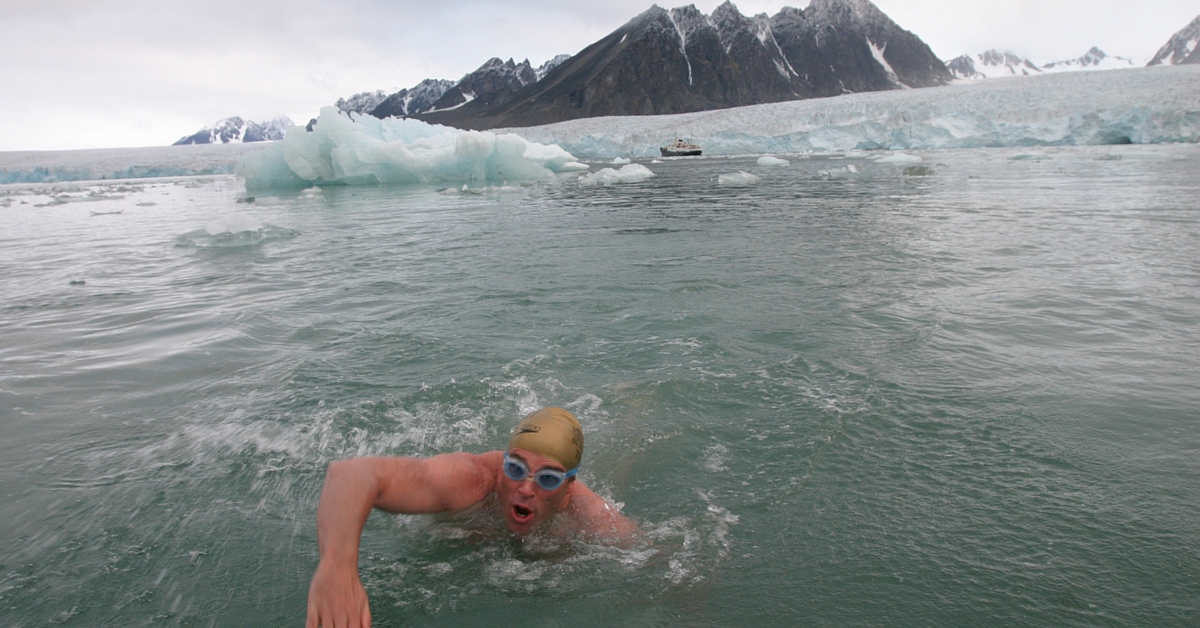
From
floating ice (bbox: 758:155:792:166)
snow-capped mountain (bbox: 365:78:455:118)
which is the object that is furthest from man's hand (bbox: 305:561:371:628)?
snow-capped mountain (bbox: 365:78:455:118)

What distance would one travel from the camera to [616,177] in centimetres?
2239

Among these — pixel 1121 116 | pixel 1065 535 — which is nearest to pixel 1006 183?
pixel 1065 535

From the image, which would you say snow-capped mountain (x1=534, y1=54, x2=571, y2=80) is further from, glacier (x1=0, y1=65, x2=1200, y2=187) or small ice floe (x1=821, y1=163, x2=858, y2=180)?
small ice floe (x1=821, y1=163, x2=858, y2=180)

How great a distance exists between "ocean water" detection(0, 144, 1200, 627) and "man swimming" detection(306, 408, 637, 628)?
0.12 m

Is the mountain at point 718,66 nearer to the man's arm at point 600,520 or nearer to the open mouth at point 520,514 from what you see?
the man's arm at point 600,520

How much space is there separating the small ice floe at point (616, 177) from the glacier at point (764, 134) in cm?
314

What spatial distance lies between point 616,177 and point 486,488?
20571 millimetres

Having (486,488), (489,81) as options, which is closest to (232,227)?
(486,488)

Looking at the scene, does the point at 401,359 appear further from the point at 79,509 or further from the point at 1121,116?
the point at 1121,116

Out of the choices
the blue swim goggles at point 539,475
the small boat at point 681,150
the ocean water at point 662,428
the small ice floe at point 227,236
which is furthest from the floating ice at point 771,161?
the blue swim goggles at point 539,475

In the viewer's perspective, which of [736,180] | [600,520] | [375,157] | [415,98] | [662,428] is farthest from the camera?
[415,98]

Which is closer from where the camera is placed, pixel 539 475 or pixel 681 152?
pixel 539 475

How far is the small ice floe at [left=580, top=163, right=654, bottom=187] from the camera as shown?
21562mm

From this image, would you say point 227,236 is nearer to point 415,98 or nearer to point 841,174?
point 841,174
